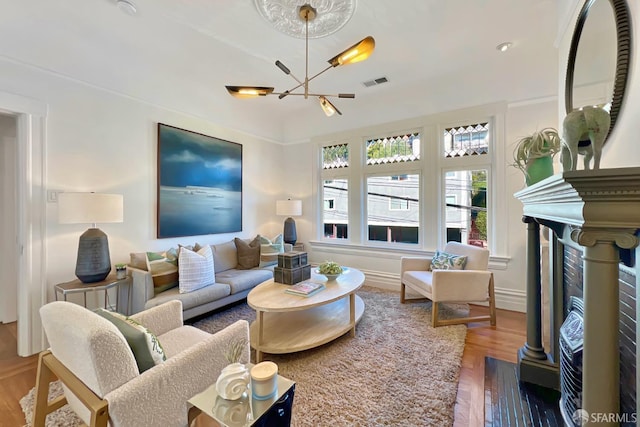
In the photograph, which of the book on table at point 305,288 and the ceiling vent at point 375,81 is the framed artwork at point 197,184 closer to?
the book on table at point 305,288

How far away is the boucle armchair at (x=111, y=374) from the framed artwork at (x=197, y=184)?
221cm

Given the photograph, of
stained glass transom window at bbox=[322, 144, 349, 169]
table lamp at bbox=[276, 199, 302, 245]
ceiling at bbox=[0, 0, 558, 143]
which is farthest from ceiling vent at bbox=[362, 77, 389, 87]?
table lamp at bbox=[276, 199, 302, 245]

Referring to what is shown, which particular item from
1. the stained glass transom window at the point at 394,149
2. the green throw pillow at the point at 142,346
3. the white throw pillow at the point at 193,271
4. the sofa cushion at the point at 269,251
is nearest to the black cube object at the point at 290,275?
the white throw pillow at the point at 193,271

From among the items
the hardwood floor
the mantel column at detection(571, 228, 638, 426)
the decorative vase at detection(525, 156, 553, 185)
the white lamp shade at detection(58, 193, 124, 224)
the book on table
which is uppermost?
the decorative vase at detection(525, 156, 553, 185)

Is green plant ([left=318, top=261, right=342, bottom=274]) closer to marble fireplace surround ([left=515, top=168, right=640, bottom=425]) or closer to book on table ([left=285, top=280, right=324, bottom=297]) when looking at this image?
book on table ([left=285, top=280, right=324, bottom=297])

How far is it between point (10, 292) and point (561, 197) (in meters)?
4.85

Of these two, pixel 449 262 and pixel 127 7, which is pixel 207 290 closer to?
pixel 127 7

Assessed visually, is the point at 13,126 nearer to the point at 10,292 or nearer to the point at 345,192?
the point at 10,292

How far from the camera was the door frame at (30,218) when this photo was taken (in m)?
2.28

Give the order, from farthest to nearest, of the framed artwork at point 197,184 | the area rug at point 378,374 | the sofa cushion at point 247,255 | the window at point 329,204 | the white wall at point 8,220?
the window at point 329,204, the sofa cushion at point 247,255, the framed artwork at point 197,184, the white wall at point 8,220, the area rug at point 378,374

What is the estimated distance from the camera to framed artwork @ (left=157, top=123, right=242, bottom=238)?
330 centimetres

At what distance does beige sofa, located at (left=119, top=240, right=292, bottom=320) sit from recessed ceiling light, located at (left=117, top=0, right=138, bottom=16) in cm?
232

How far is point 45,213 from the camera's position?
240 centimetres

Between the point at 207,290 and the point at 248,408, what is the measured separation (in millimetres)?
1976
